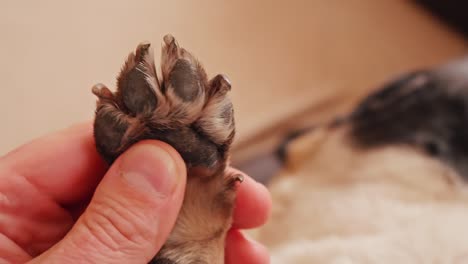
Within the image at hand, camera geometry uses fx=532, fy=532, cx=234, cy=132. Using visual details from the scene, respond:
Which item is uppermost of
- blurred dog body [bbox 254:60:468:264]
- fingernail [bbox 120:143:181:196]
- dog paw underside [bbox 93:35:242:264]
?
blurred dog body [bbox 254:60:468:264]

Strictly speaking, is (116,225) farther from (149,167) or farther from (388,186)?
(388,186)

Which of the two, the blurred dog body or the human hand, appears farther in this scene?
the blurred dog body

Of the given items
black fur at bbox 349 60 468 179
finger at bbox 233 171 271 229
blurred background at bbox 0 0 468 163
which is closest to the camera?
finger at bbox 233 171 271 229

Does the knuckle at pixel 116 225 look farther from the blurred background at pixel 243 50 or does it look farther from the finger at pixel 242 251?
the finger at pixel 242 251

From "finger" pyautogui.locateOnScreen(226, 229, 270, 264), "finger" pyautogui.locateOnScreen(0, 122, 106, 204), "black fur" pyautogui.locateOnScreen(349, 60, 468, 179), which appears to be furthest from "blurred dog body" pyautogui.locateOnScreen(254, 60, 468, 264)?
"finger" pyautogui.locateOnScreen(0, 122, 106, 204)

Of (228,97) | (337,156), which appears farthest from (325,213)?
(228,97)

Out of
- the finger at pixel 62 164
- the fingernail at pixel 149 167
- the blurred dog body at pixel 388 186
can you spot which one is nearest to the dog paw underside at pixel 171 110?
the fingernail at pixel 149 167

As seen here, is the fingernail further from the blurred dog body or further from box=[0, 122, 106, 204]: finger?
the blurred dog body
